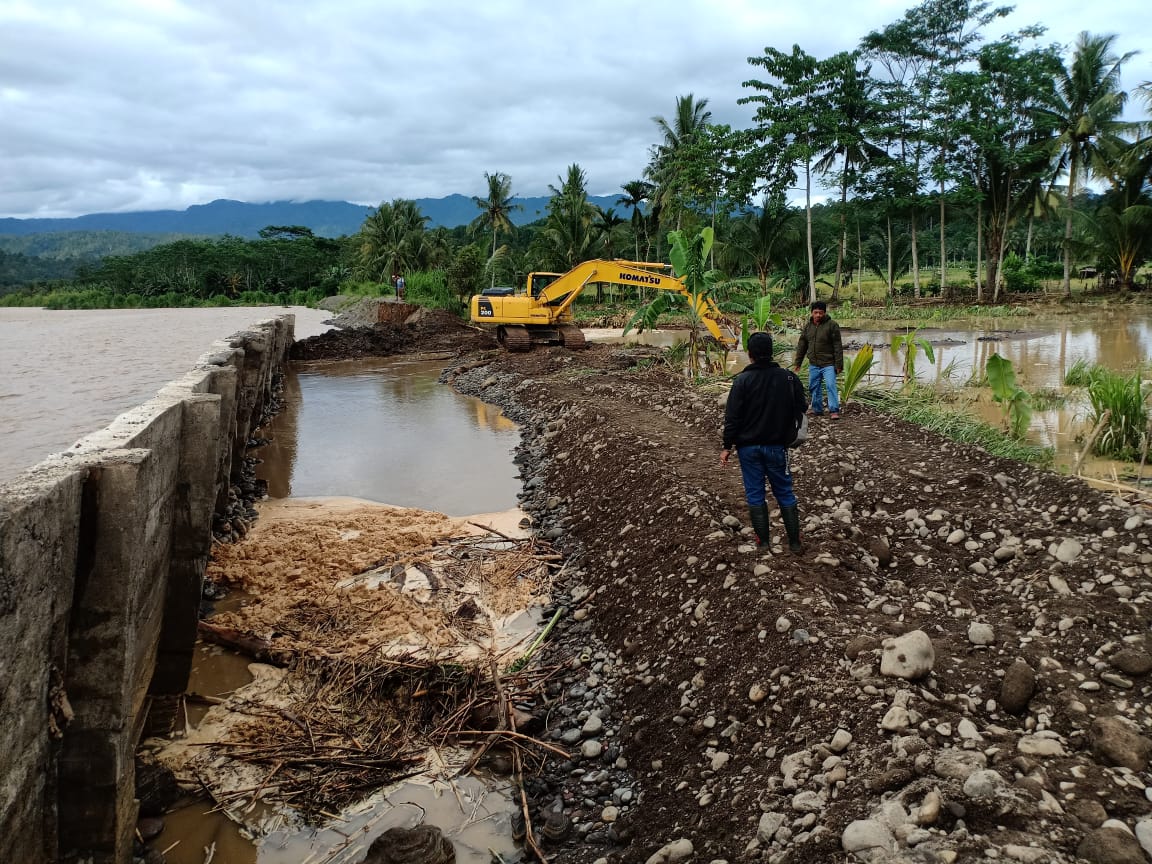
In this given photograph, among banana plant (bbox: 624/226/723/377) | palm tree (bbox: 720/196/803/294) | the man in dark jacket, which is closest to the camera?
the man in dark jacket

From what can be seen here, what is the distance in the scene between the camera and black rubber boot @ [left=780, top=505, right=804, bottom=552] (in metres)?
5.33

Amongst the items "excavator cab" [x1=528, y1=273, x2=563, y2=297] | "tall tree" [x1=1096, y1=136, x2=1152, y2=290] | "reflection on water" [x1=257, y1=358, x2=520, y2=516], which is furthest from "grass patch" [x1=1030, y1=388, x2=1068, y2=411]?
"tall tree" [x1=1096, y1=136, x2=1152, y2=290]

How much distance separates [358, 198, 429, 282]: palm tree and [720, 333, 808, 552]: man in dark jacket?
4822cm

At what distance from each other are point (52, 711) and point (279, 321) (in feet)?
65.9

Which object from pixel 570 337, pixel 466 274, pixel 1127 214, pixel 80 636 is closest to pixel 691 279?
pixel 570 337

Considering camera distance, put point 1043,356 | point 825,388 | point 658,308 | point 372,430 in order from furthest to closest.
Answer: point 1043,356 → point 372,430 → point 658,308 → point 825,388

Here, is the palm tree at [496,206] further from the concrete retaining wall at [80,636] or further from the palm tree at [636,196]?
the concrete retaining wall at [80,636]

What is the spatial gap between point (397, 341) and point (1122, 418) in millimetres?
24939

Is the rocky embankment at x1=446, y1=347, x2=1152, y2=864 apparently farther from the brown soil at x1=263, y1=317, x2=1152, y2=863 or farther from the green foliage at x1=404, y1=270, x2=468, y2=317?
the green foliage at x1=404, y1=270, x2=468, y2=317

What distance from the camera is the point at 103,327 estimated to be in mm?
40500

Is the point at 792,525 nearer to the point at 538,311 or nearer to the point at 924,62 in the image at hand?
the point at 538,311

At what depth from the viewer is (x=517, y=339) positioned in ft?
71.2

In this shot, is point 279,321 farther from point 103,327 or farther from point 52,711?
point 103,327

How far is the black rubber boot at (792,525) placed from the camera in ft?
17.5
